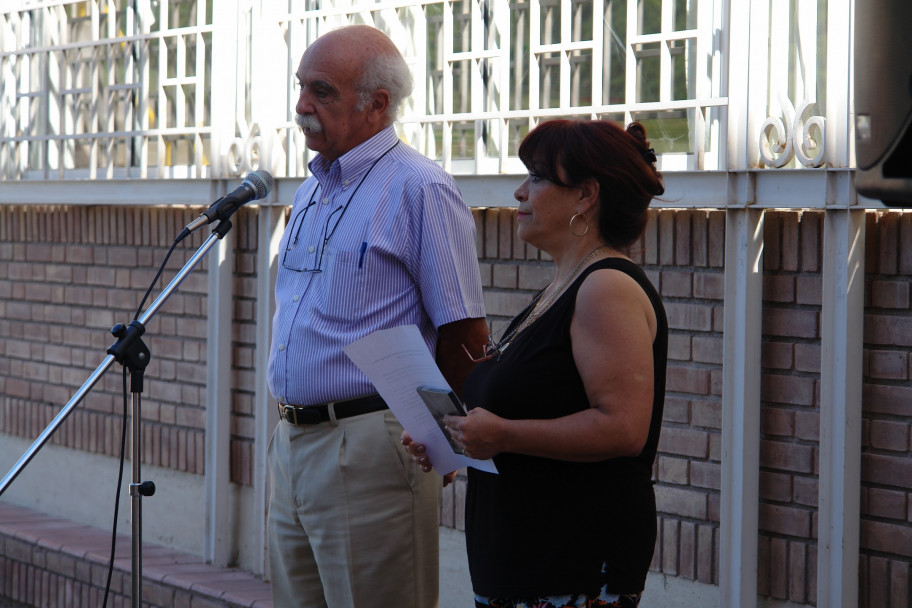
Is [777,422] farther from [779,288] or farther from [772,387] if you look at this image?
[779,288]

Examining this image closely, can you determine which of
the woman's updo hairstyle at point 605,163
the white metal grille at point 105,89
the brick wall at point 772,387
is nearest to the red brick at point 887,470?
the brick wall at point 772,387

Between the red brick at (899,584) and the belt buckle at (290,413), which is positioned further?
the red brick at (899,584)

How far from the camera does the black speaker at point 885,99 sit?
1.60 meters

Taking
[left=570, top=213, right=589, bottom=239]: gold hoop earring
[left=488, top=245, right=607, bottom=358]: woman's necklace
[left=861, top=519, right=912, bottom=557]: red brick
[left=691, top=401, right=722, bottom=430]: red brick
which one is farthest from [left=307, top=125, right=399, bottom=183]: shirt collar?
[left=861, top=519, right=912, bottom=557]: red brick

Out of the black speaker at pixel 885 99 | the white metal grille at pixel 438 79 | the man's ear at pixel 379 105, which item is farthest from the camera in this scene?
the white metal grille at pixel 438 79

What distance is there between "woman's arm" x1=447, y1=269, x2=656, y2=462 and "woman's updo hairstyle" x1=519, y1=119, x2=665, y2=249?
0.17 m

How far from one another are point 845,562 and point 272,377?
1.55 m

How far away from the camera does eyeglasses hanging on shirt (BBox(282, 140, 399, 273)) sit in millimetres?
2803

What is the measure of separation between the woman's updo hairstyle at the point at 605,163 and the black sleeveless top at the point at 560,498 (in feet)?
0.38

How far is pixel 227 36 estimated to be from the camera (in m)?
4.89

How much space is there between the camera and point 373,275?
272 cm

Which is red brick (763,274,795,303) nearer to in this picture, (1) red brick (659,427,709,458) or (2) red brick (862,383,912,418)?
(2) red brick (862,383,912,418)

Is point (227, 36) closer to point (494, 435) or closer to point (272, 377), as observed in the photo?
point (272, 377)

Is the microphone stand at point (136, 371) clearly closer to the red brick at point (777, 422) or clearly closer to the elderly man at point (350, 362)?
the elderly man at point (350, 362)
